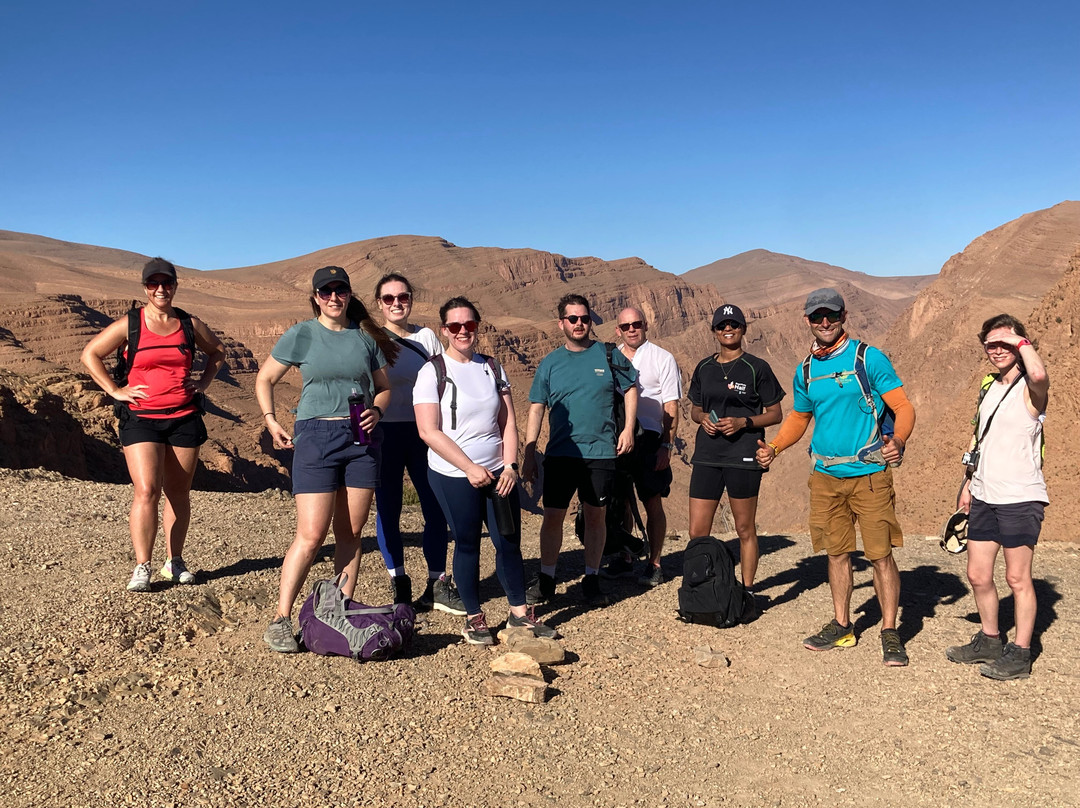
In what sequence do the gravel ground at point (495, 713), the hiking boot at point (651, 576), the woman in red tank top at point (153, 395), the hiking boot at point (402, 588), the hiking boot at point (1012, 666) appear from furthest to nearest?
the hiking boot at point (651, 576)
the hiking boot at point (402, 588)
the woman in red tank top at point (153, 395)
the hiking boot at point (1012, 666)
the gravel ground at point (495, 713)

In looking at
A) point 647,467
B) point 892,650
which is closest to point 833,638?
point 892,650

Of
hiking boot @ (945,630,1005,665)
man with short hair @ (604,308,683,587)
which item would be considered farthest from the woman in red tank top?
hiking boot @ (945,630,1005,665)

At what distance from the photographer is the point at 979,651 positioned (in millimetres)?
4637

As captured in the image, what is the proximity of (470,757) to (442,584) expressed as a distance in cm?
204

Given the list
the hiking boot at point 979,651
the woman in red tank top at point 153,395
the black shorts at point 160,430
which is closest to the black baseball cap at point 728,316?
the hiking boot at point 979,651

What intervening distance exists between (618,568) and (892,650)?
2404 mm

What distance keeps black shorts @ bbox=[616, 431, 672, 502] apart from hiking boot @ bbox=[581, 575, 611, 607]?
781mm

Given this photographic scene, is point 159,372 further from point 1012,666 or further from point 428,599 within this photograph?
point 1012,666

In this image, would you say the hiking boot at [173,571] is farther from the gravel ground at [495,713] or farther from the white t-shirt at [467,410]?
the white t-shirt at [467,410]

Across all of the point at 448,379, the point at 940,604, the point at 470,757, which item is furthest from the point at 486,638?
the point at 940,604

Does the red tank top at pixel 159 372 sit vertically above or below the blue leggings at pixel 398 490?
above

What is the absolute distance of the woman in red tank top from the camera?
15.8ft

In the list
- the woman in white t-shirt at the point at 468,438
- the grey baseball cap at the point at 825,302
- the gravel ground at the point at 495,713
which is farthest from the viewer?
the grey baseball cap at the point at 825,302

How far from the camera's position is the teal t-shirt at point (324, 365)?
4.19 metres
